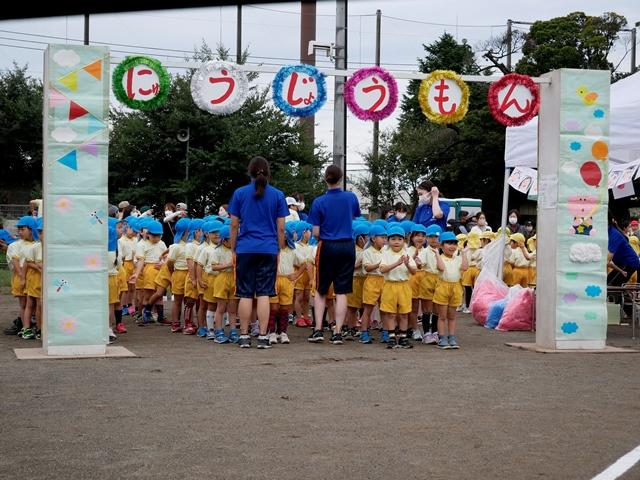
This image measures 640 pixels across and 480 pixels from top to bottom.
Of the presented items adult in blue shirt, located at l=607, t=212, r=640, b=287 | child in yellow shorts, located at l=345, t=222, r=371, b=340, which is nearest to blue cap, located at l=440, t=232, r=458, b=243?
child in yellow shorts, located at l=345, t=222, r=371, b=340

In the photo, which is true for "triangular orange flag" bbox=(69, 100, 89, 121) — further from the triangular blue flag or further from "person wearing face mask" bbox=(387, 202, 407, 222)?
"person wearing face mask" bbox=(387, 202, 407, 222)

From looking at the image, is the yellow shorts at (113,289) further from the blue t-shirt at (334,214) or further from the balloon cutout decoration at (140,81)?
the blue t-shirt at (334,214)

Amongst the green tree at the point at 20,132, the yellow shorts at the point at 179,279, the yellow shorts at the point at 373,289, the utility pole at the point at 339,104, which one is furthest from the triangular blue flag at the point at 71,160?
the green tree at the point at 20,132

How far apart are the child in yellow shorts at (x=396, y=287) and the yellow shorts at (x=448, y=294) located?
37 cm

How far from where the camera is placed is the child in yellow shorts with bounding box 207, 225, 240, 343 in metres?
12.0

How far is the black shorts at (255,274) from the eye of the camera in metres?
11.2

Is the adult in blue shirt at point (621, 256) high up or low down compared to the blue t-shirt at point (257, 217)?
down

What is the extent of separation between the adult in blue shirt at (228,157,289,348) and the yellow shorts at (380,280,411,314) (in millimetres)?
1392

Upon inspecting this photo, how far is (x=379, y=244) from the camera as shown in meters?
12.2

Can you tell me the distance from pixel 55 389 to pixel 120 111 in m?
27.1

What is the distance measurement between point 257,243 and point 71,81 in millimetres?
2732

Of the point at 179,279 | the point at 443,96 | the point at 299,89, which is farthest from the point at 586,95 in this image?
the point at 179,279

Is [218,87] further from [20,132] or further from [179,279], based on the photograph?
[20,132]

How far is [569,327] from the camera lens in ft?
37.7
